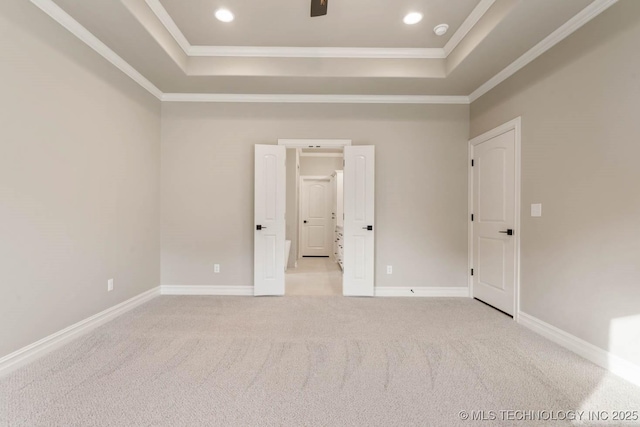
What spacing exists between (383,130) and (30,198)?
3.54 metres

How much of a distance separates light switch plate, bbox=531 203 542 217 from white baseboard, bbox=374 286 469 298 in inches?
55.5

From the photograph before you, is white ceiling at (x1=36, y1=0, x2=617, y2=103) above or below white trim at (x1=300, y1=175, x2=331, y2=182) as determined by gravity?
above

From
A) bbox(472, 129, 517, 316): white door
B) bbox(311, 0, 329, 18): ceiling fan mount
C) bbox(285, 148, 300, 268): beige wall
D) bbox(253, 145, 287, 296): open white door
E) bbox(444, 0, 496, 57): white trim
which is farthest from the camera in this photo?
bbox(285, 148, 300, 268): beige wall

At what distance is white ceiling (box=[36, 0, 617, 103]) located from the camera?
7.02 ft

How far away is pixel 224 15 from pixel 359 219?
8.53 ft

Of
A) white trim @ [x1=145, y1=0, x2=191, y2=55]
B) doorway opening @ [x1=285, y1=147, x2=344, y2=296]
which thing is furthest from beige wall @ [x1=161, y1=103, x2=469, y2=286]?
doorway opening @ [x1=285, y1=147, x2=344, y2=296]

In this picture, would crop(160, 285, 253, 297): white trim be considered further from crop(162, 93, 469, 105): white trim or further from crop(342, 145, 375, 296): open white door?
crop(162, 93, 469, 105): white trim

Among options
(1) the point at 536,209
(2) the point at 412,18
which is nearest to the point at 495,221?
(1) the point at 536,209

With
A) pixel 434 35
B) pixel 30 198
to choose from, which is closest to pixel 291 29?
pixel 434 35

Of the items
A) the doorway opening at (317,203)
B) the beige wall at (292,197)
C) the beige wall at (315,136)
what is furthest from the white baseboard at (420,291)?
the doorway opening at (317,203)

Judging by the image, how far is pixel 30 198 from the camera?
1.89 m

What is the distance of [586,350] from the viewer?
6.55 feet

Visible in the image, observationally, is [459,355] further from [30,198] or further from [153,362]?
[30,198]

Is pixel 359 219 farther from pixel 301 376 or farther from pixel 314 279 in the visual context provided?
pixel 301 376
